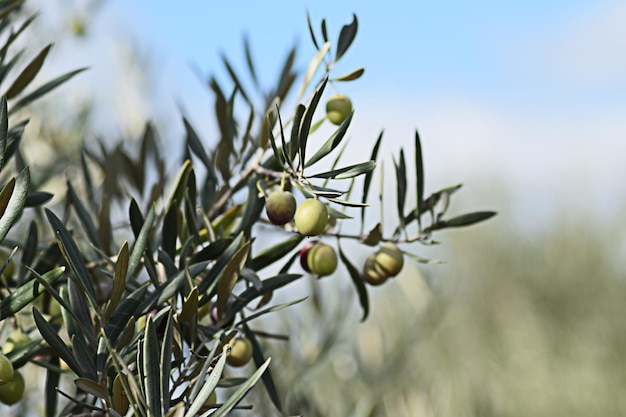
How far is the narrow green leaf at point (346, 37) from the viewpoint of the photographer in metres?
0.58

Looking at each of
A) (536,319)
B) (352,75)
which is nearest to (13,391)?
(352,75)

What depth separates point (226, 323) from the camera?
1.66 ft

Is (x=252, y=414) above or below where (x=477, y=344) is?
above

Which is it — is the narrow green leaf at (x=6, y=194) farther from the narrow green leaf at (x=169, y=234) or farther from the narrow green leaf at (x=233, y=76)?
the narrow green leaf at (x=233, y=76)

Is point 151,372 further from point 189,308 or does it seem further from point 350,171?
point 350,171

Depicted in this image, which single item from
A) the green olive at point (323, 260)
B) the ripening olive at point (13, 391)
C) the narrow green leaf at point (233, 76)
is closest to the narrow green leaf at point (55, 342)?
the ripening olive at point (13, 391)

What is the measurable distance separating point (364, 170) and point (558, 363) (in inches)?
266

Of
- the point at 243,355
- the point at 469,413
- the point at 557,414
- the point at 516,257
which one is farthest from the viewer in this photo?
the point at 516,257

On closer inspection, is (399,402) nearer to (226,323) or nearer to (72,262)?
(226,323)

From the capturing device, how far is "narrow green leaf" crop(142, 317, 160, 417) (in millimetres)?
369

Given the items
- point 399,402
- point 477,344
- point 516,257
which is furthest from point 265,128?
point 516,257

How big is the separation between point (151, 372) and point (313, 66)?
0.30m

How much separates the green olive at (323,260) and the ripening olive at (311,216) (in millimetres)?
109

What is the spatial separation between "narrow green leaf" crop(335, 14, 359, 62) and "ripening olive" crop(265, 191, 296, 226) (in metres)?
0.14
